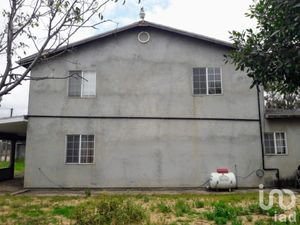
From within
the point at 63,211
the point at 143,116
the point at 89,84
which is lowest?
the point at 63,211

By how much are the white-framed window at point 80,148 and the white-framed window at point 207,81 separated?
213 inches

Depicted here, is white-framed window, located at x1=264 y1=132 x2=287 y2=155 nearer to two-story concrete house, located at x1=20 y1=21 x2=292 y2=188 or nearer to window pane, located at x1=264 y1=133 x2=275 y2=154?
window pane, located at x1=264 y1=133 x2=275 y2=154

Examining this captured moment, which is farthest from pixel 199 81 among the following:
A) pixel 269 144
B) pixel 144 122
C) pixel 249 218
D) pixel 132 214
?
pixel 132 214

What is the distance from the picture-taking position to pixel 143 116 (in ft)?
44.4

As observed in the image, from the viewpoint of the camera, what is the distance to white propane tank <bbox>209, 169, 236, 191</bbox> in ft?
40.2

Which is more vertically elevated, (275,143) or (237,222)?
(275,143)

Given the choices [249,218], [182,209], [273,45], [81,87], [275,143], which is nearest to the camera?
[273,45]

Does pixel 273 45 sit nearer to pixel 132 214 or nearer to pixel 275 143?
pixel 132 214

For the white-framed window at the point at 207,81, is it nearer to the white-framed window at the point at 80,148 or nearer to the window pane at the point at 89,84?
the window pane at the point at 89,84

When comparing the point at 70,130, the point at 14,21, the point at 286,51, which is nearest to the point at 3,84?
the point at 14,21

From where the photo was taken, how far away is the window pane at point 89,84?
13.7 meters

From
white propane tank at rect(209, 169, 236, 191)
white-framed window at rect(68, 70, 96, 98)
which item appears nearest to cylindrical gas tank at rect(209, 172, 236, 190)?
white propane tank at rect(209, 169, 236, 191)

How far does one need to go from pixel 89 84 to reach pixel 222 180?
741cm

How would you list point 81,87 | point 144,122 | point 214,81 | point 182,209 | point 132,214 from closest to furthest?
point 132,214, point 182,209, point 144,122, point 81,87, point 214,81
